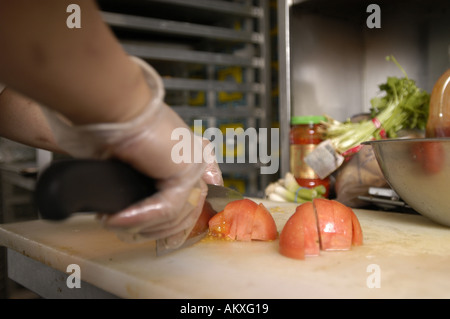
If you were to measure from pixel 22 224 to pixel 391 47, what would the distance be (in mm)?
1944

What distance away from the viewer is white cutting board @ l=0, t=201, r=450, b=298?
0.77 metres

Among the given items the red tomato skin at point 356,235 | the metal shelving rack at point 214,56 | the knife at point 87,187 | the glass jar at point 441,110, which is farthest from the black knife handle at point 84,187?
the metal shelving rack at point 214,56

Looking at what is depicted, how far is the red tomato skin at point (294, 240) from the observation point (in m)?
0.96

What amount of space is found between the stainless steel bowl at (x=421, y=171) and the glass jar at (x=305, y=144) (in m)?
0.75

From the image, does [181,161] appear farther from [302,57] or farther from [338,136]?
[302,57]

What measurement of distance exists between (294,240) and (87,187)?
1.84 ft

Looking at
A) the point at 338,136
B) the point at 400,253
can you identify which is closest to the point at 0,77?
the point at 400,253

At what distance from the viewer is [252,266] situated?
35.9 inches

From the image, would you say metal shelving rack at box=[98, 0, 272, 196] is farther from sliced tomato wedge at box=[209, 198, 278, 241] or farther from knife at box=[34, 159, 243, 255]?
knife at box=[34, 159, 243, 255]

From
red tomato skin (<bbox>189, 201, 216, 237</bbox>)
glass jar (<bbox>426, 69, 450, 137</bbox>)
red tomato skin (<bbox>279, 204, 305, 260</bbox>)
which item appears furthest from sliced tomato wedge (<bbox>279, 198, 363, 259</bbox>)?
glass jar (<bbox>426, 69, 450, 137</bbox>)

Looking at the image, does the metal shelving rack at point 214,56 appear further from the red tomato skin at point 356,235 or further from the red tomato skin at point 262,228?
the red tomato skin at point 356,235

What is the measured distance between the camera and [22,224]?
4.52 ft

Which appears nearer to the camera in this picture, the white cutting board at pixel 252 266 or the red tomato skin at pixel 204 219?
the white cutting board at pixel 252 266
